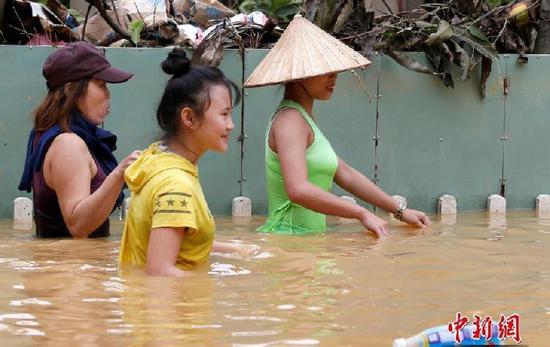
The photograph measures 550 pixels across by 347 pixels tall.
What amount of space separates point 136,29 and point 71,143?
9.34 ft

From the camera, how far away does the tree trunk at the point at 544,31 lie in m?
8.86

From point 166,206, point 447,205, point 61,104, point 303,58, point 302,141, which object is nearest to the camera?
point 166,206

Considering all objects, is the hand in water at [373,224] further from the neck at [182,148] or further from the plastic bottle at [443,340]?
the plastic bottle at [443,340]

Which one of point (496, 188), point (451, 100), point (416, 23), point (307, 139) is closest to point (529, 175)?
point (496, 188)

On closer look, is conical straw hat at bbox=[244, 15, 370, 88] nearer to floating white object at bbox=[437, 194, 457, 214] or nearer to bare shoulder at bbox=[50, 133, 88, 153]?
bare shoulder at bbox=[50, 133, 88, 153]

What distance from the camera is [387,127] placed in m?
8.15

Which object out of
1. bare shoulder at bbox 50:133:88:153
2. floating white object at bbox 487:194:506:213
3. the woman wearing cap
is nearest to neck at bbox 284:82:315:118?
the woman wearing cap

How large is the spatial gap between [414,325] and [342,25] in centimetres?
488

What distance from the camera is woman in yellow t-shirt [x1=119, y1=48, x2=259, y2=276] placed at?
15.1 ft

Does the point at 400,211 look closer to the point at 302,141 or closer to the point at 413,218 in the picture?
the point at 413,218

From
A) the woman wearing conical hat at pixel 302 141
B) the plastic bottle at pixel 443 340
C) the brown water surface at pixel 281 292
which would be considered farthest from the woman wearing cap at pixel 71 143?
the plastic bottle at pixel 443 340

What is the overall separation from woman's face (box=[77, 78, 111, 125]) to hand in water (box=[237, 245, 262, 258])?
1.03 metres

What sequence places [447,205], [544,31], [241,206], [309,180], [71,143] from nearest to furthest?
[71,143], [309,180], [241,206], [447,205], [544,31]

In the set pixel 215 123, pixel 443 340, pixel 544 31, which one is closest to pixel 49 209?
pixel 215 123
